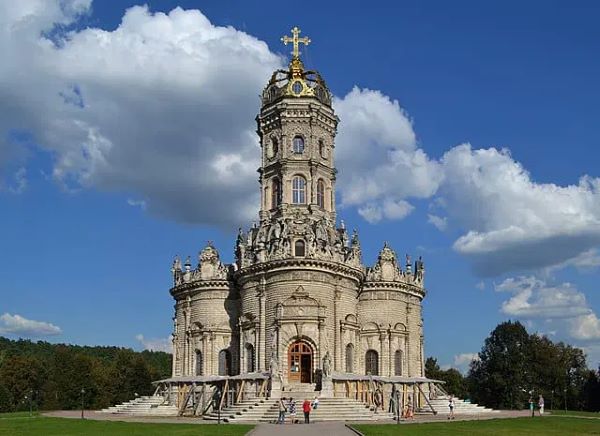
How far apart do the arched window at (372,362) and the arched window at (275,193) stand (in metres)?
15.0

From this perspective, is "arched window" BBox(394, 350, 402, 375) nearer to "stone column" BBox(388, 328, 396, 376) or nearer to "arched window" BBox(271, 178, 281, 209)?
"stone column" BBox(388, 328, 396, 376)

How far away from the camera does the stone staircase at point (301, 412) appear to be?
47344mm

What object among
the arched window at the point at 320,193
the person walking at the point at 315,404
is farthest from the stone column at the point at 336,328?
the arched window at the point at 320,193

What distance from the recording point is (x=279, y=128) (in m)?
67.0

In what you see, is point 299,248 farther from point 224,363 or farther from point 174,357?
point 174,357

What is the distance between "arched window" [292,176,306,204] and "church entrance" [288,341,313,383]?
13.7m

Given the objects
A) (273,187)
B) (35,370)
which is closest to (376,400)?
(273,187)

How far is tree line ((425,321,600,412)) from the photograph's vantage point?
87125 mm

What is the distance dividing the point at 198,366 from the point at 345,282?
15.5 metres

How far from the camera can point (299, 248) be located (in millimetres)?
59000

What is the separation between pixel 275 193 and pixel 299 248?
9019 millimetres

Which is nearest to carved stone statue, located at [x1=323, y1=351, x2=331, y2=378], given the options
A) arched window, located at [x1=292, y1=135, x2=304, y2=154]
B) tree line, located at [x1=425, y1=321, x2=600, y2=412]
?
arched window, located at [x1=292, y1=135, x2=304, y2=154]

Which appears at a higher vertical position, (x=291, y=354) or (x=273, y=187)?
(x=273, y=187)

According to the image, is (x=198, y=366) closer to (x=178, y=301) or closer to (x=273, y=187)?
(x=178, y=301)
